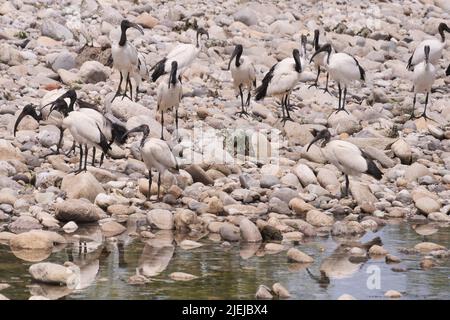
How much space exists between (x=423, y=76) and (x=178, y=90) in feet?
16.2

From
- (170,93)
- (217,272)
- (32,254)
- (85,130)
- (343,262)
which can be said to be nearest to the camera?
(217,272)

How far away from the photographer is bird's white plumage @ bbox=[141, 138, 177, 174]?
1499 centimetres

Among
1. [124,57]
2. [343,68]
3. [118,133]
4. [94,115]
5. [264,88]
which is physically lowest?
[118,133]

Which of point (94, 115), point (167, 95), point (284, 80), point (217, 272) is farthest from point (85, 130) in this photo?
point (284, 80)

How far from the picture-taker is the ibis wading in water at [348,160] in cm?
1556

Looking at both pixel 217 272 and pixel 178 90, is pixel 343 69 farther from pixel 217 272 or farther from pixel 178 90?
pixel 217 272

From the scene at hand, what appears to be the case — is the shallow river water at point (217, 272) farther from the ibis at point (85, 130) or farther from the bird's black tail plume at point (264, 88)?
the bird's black tail plume at point (264, 88)

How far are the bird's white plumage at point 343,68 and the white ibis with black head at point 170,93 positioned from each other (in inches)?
132

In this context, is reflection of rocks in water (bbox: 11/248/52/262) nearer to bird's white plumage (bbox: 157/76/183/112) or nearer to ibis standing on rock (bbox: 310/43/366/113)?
bird's white plumage (bbox: 157/76/183/112)

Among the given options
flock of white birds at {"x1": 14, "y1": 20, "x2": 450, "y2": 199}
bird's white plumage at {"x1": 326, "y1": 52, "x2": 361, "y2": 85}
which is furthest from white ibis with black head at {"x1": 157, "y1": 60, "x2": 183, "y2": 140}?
bird's white plumage at {"x1": 326, "y1": 52, "x2": 361, "y2": 85}

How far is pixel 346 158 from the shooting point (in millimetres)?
15688

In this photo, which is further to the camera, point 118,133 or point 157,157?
point 118,133

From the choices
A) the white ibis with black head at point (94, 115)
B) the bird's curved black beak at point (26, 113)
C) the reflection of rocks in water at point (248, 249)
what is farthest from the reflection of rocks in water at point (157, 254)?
the bird's curved black beak at point (26, 113)
